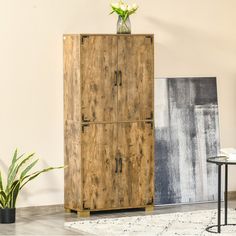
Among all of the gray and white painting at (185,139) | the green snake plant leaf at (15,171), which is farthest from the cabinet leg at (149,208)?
the green snake plant leaf at (15,171)

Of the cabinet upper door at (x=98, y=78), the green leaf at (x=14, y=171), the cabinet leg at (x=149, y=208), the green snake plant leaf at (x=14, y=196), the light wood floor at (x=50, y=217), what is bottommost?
the light wood floor at (x=50, y=217)

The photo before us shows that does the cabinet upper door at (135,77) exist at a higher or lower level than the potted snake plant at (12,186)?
higher

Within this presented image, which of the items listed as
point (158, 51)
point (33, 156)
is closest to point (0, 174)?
point (33, 156)

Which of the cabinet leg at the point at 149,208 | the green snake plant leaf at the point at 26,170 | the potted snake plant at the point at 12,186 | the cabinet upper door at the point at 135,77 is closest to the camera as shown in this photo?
the potted snake plant at the point at 12,186

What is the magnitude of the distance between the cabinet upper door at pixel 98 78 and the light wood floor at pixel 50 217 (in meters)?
0.88

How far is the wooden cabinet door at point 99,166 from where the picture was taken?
7.36m

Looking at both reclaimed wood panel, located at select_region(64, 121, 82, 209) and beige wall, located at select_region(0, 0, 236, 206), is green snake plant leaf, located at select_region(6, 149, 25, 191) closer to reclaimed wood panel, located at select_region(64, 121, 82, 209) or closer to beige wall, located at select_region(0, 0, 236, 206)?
beige wall, located at select_region(0, 0, 236, 206)

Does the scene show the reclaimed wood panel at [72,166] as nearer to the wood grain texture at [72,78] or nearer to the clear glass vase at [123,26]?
the wood grain texture at [72,78]

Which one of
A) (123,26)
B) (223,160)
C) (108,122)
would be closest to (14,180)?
(108,122)

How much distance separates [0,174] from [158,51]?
2.01 metres

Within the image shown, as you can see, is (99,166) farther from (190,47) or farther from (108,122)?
(190,47)

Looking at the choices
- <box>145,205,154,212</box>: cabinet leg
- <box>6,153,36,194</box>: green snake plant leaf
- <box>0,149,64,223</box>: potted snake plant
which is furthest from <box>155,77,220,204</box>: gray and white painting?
<box>6,153,36,194</box>: green snake plant leaf

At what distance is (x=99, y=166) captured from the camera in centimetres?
741

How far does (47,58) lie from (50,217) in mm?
1424
